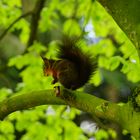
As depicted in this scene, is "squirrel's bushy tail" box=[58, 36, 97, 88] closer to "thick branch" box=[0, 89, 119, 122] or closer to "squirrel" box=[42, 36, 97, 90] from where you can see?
"squirrel" box=[42, 36, 97, 90]

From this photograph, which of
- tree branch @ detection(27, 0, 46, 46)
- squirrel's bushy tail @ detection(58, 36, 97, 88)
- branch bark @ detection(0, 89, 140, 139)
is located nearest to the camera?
branch bark @ detection(0, 89, 140, 139)

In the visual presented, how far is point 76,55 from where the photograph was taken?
1.67m

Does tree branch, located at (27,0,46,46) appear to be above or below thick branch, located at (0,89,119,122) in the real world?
above

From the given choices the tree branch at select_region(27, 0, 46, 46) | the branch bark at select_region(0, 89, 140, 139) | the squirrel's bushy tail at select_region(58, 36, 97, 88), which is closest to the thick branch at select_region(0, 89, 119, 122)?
the branch bark at select_region(0, 89, 140, 139)

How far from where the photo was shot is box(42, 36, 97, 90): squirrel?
5.35 feet

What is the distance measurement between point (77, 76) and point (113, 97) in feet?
21.8

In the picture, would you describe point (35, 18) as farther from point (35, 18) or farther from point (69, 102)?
point (69, 102)

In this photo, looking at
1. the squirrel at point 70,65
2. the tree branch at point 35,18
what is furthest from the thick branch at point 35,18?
the squirrel at point 70,65

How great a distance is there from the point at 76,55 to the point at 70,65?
0.16 feet

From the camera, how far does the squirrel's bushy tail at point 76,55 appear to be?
5.51 ft

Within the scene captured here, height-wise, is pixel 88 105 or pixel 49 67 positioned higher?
pixel 49 67

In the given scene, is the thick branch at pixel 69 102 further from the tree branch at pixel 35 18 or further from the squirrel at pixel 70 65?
the tree branch at pixel 35 18

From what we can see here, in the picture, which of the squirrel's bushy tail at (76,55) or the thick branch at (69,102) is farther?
the squirrel's bushy tail at (76,55)

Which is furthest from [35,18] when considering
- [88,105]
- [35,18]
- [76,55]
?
[88,105]
